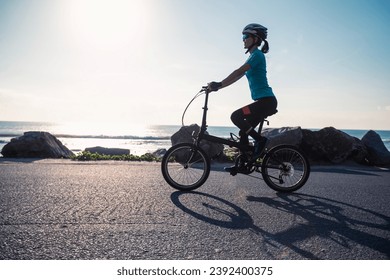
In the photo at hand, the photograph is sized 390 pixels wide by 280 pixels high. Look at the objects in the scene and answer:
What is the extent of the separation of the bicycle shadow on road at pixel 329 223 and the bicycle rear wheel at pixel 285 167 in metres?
0.50

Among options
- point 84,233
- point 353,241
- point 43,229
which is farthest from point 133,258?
point 353,241

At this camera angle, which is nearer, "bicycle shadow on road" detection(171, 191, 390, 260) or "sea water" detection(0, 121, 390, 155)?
"bicycle shadow on road" detection(171, 191, 390, 260)

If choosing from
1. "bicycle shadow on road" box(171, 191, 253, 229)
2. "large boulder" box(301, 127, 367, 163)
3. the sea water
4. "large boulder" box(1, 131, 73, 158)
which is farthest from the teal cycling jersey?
the sea water

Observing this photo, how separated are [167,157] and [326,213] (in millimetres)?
2429

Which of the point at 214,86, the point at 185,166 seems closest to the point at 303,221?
the point at 185,166

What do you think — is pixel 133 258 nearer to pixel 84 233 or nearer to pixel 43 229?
pixel 84 233

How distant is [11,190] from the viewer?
425cm

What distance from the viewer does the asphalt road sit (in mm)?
2297

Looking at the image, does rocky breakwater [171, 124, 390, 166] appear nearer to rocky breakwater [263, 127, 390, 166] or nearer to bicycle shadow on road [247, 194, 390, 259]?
rocky breakwater [263, 127, 390, 166]

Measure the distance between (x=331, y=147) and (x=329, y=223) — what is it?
6581 millimetres

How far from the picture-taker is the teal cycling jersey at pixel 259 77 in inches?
187

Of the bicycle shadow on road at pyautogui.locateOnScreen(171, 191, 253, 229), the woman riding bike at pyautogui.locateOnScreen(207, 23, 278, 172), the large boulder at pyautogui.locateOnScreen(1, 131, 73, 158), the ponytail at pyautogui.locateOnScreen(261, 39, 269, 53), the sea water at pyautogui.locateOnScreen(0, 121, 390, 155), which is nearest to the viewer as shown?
the bicycle shadow on road at pyautogui.locateOnScreen(171, 191, 253, 229)

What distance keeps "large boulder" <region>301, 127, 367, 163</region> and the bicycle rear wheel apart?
4502 millimetres

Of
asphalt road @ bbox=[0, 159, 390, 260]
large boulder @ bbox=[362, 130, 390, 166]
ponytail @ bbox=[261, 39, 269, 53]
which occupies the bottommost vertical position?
asphalt road @ bbox=[0, 159, 390, 260]
